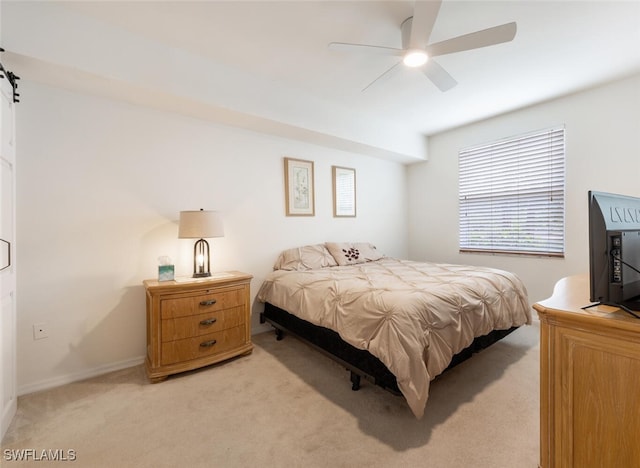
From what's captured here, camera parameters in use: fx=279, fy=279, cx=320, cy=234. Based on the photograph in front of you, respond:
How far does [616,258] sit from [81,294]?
3.16 metres

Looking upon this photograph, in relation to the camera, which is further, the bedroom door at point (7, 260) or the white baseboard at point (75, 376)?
the white baseboard at point (75, 376)

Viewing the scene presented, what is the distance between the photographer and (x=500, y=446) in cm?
145

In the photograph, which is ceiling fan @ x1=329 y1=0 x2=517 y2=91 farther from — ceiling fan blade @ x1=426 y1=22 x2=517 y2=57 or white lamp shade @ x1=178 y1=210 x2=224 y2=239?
white lamp shade @ x1=178 y1=210 x2=224 y2=239

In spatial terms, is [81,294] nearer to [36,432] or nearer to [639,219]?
[36,432]

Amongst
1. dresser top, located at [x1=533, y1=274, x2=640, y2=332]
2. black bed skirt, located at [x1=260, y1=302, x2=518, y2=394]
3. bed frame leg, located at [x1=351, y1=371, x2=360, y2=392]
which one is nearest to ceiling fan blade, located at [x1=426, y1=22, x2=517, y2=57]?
dresser top, located at [x1=533, y1=274, x2=640, y2=332]

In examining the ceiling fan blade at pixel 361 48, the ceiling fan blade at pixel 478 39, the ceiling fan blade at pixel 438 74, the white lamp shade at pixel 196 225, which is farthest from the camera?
the white lamp shade at pixel 196 225

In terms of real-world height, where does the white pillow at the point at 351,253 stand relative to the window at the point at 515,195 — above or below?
below

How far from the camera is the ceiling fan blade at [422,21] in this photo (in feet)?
5.00

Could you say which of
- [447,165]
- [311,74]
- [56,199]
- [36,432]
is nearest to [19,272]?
[56,199]

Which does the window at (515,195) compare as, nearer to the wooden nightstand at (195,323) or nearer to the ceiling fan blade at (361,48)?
the ceiling fan blade at (361,48)

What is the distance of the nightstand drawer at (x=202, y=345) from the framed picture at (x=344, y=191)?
6.70 ft

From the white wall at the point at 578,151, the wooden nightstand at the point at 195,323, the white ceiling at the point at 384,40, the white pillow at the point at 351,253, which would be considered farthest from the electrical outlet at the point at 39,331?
the white wall at the point at 578,151

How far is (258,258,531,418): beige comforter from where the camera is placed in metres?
1.58

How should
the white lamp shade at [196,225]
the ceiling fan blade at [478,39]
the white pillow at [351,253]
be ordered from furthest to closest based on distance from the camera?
the white pillow at [351,253]
the white lamp shade at [196,225]
the ceiling fan blade at [478,39]
